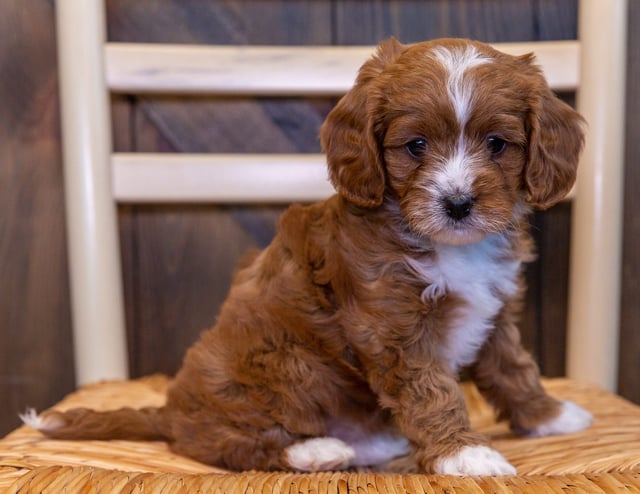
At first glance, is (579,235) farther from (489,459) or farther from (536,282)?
(489,459)

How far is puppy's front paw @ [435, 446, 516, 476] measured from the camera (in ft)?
3.95

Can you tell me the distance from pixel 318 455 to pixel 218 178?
0.85 metres

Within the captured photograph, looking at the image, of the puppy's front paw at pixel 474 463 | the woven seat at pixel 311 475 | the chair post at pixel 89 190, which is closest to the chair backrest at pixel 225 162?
the chair post at pixel 89 190

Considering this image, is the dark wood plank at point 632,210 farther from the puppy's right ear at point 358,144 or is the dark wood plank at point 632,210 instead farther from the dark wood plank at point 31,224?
the dark wood plank at point 31,224

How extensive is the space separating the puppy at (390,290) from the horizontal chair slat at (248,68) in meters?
0.52

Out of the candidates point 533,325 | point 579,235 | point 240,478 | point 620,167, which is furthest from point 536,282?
point 240,478

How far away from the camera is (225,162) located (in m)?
1.91

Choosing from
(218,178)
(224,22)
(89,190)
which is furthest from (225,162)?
(224,22)

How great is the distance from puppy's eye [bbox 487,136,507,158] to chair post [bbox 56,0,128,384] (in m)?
1.04

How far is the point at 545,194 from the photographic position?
1317mm

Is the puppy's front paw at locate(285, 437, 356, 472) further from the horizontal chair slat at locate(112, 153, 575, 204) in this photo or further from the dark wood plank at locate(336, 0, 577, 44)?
the dark wood plank at locate(336, 0, 577, 44)

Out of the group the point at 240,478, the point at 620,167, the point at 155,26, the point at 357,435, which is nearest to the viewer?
the point at 240,478

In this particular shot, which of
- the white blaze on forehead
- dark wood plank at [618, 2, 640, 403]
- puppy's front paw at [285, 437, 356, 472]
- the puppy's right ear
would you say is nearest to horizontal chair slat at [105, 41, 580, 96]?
dark wood plank at [618, 2, 640, 403]

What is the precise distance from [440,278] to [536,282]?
97 centimetres
